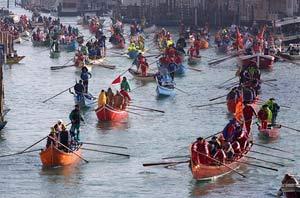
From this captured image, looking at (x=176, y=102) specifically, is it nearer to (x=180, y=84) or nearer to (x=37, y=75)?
(x=180, y=84)

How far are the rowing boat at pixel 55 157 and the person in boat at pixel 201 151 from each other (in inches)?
205

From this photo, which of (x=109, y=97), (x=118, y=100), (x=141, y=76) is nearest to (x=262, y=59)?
(x=141, y=76)

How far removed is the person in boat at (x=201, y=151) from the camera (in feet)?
111

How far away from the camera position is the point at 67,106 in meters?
52.8

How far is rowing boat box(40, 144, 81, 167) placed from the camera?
36.2 m

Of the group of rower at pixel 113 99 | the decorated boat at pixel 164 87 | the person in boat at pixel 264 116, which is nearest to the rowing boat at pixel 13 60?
the decorated boat at pixel 164 87

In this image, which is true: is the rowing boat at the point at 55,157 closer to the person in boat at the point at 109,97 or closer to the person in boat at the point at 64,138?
the person in boat at the point at 64,138

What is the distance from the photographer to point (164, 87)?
55844 millimetres

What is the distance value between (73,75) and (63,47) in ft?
63.0

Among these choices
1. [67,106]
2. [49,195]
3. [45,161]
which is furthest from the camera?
[67,106]

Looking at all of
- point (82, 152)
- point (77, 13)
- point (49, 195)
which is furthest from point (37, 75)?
point (77, 13)

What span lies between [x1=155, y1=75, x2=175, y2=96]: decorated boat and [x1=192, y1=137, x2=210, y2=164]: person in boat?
846 inches

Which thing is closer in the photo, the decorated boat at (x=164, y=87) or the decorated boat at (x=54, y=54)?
the decorated boat at (x=164, y=87)

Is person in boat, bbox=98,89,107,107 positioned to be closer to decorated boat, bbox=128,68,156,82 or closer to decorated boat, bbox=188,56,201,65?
decorated boat, bbox=128,68,156,82
